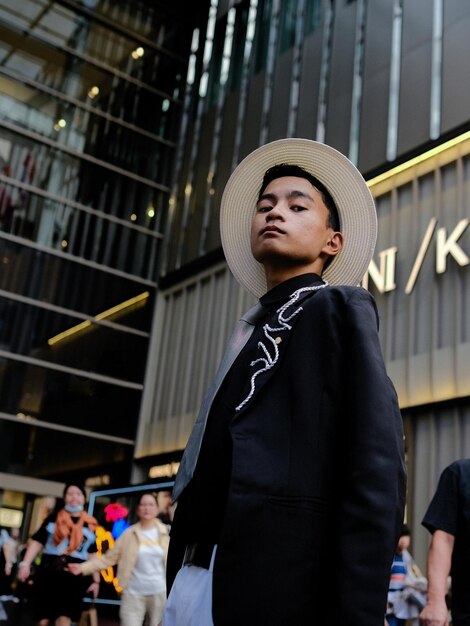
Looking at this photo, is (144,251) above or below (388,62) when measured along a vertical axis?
below

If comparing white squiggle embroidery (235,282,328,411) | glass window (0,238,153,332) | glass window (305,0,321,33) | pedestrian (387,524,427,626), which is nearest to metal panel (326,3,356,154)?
glass window (305,0,321,33)

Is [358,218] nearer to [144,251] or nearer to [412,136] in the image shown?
[412,136]

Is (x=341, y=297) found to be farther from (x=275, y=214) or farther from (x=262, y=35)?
(x=262, y=35)

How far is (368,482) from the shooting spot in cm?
144

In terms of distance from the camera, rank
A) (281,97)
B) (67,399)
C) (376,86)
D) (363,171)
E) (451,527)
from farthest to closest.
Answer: (67,399)
(281,97)
(376,86)
(363,171)
(451,527)

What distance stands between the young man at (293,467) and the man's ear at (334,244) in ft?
0.16

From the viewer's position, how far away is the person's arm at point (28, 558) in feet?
23.5

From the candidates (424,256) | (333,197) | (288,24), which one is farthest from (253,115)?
(333,197)

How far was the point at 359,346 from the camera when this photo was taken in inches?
63.2

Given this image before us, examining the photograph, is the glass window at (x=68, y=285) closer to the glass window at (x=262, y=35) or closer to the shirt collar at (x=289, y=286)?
the glass window at (x=262, y=35)

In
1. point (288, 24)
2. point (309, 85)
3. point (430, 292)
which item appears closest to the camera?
point (430, 292)

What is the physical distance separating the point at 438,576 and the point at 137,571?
4.62m

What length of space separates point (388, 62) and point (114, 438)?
9.44 meters

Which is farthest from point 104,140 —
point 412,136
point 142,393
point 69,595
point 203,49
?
point 69,595
